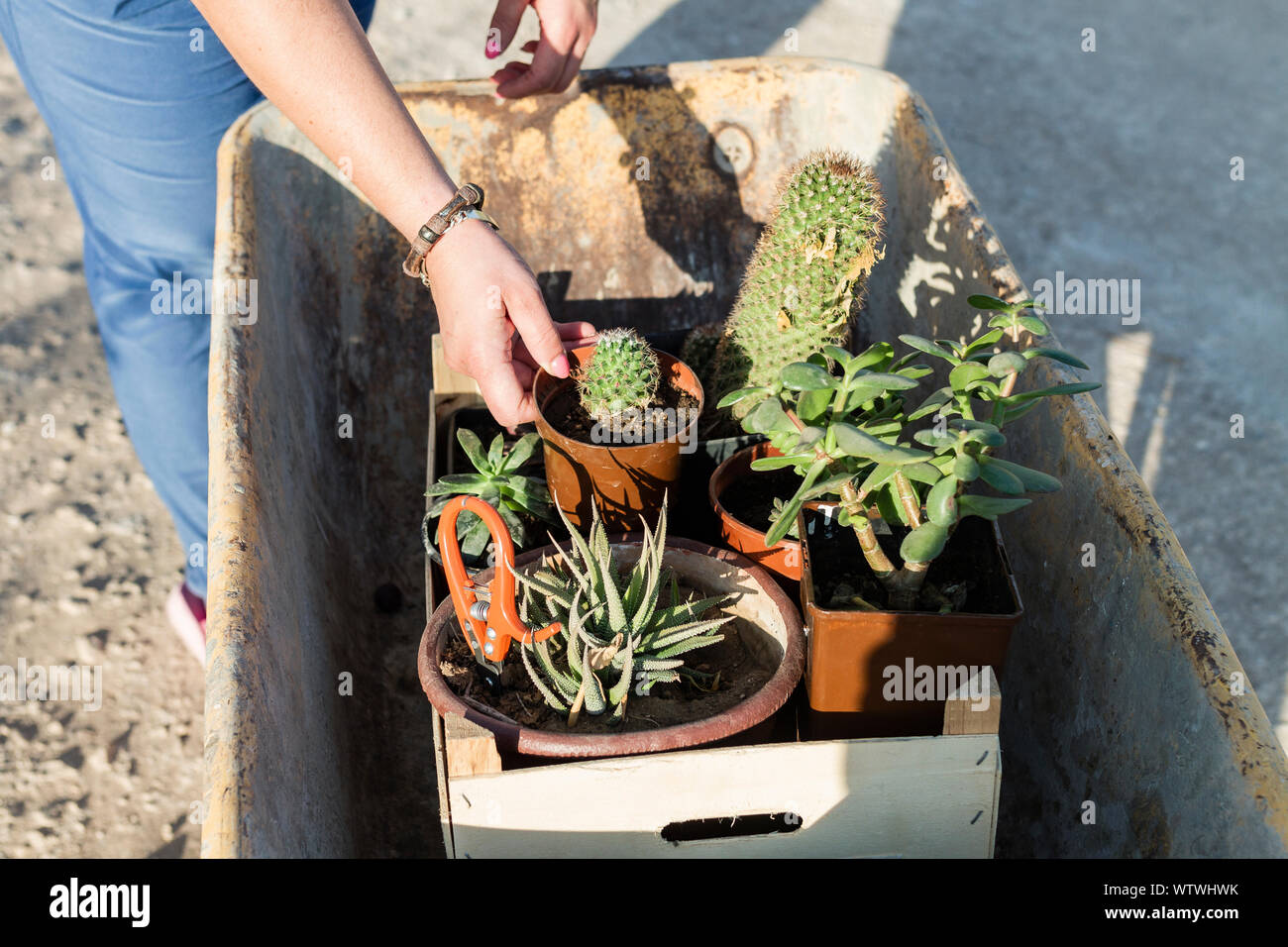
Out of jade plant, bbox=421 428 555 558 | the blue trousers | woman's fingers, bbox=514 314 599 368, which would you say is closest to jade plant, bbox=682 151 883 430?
woman's fingers, bbox=514 314 599 368

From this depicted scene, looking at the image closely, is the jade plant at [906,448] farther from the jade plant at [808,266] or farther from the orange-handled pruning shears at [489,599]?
the orange-handled pruning shears at [489,599]

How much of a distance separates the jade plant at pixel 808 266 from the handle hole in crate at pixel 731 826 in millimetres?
591

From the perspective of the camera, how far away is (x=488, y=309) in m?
1.30

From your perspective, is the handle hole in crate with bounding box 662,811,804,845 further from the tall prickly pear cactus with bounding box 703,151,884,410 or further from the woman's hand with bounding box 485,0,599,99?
the woman's hand with bounding box 485,0,599,99

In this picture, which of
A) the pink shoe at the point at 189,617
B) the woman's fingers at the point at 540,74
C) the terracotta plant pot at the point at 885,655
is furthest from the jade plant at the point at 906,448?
the pink shoe at the point at 189,617

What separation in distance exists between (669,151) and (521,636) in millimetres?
1123

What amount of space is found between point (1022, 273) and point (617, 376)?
7.76ft

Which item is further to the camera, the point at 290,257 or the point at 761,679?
the point at 290,257

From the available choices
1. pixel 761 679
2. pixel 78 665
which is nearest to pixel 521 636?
pixel 761 679

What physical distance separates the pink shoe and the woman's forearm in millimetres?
1306

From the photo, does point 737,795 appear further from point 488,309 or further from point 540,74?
point 540,74
